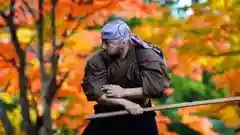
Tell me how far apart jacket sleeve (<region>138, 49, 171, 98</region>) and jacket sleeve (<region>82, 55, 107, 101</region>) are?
0.23 m

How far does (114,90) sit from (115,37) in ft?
1.01

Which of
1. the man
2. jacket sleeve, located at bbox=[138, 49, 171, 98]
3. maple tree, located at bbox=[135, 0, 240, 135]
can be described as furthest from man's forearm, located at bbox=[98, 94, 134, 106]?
maple tree, located at bbox=[135, 0, 240, 135]

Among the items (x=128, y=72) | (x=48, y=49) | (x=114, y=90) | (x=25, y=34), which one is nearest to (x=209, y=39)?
(x=48, y=49)

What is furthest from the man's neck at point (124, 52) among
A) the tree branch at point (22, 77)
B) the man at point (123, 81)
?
the tree branch at point (22, 77)

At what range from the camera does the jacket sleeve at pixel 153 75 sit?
2725mm

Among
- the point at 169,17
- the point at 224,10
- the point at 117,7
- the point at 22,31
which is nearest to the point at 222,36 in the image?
Result: the point at 224,10

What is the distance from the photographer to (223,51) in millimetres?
4883

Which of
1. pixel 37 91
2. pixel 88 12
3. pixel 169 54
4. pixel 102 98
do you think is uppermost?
pixel 88 12

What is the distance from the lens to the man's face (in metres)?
2.72

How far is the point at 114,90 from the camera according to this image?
9.03 feet

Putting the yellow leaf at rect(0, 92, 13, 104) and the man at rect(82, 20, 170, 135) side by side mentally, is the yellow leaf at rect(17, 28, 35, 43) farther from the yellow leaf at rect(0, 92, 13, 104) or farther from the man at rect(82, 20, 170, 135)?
the man at rect(82, 20, 170, 135)

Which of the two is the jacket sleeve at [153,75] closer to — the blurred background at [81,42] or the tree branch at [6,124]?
the blurred background at [81,42]

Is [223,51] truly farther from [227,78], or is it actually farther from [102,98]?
[102,98]

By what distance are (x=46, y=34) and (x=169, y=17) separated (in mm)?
1275
